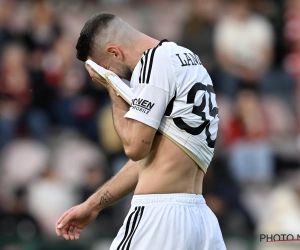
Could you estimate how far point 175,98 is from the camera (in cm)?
447

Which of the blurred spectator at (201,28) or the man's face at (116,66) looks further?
the blurred spectator at (201,28)

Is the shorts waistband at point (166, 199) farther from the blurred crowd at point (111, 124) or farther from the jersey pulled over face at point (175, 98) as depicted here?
the blurred crowd at point (111, 124)

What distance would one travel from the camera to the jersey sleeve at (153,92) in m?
4.38

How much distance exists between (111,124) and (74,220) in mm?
5931

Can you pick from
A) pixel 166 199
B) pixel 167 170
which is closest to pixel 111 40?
pixel 167 170

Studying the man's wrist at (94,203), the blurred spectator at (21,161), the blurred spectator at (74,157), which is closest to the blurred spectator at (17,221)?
the blurred spectator at (21,161)

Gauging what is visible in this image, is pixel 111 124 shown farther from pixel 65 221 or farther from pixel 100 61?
pixel 100 61

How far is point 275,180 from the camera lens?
1070 centimetres

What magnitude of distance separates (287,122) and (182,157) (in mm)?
7276

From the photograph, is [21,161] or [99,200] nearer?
[99,200]

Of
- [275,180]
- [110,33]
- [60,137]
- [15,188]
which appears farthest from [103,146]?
[110,33]

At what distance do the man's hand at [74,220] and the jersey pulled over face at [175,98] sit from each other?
3.09 ft

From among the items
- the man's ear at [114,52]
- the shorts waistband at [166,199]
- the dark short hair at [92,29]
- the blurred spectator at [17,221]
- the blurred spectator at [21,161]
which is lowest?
the shorts waistband at [166,199]

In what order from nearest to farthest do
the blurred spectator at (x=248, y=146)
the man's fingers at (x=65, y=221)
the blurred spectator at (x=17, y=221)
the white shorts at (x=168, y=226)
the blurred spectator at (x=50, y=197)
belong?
the white shorts at (x=168, y=226) < the man's fingers at (x=65, y=221) < the blurred spectator at (x=17, y=221) < the blurred spectator at (x=50, y=197) < the blurred spectator at (x=248, y=146)
